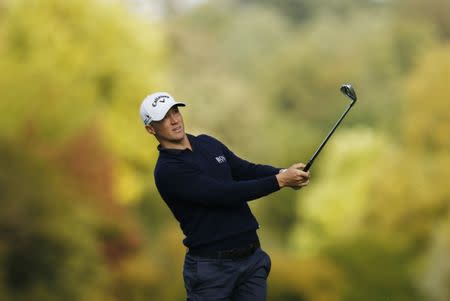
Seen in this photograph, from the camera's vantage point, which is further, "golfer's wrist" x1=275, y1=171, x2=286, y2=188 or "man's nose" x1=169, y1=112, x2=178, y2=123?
"man's nose" x1=169, y1=112, x2=178, y2=123

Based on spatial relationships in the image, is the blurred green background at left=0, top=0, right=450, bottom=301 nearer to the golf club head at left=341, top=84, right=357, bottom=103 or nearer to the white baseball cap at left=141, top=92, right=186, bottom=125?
the golf club head at left=341, top=84, right=357, bottom=103

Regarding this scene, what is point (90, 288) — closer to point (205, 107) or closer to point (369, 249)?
point (369, 249)

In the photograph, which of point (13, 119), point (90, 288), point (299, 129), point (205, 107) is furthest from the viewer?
point (299, 129)

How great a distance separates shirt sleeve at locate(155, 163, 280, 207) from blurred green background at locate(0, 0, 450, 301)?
28682 mm

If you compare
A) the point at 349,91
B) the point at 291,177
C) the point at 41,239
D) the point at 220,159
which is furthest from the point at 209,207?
the point at 41,239

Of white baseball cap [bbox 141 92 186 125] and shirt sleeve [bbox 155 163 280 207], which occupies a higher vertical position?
white baseball cap [bbox 141 92 186 125]

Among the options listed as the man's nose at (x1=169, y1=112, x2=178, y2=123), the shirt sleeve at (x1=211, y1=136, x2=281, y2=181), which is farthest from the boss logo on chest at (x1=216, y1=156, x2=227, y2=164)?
the man's nose at (x1=169, y1=112, x2=178, y2=123)

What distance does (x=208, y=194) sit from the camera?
27.6 feet

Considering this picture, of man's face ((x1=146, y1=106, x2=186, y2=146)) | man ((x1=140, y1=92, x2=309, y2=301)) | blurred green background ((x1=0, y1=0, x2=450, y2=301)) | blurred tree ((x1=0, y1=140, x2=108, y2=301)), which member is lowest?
man ((x1=140, y1=92, x2=309, y2=301))

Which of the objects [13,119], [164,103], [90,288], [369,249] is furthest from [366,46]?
[164,103]

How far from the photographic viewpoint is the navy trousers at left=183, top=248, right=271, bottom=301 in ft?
28.1

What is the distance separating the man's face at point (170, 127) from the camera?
864 centimetres

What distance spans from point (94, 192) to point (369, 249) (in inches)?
540

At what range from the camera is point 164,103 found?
28.3 feet
